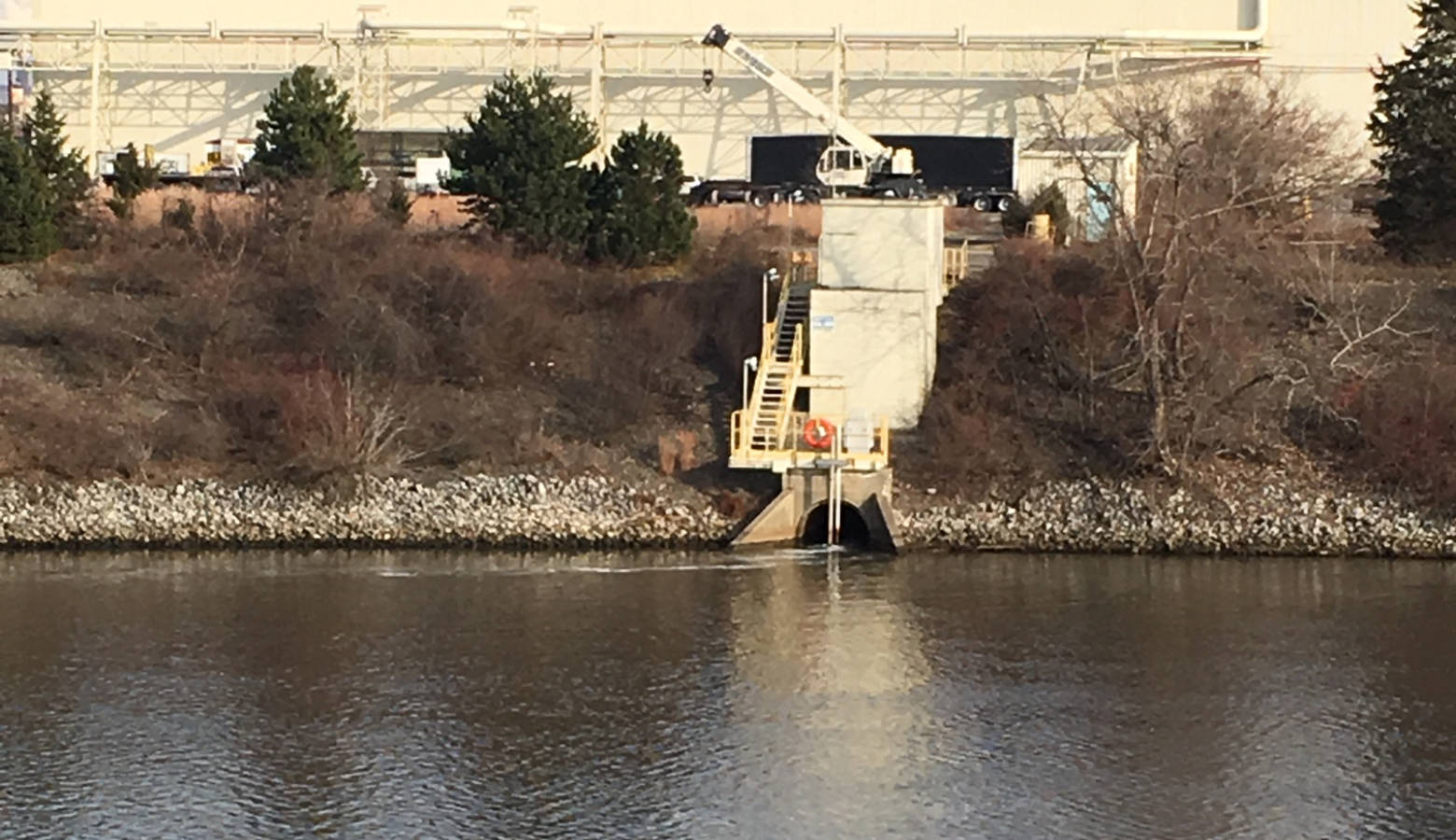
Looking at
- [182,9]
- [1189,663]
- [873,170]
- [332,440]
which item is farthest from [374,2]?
[1189,663]

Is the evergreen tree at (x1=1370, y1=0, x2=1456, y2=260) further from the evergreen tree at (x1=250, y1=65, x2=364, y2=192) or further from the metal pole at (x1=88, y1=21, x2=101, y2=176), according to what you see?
the metal pole at (x1=88, y1=21, x2=101, y2=176)

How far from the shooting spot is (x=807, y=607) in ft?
98.7

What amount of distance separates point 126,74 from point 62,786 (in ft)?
133

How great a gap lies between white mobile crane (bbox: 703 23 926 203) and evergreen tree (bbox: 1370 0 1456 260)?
371 inches

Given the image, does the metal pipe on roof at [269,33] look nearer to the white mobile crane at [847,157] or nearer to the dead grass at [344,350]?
the white mobile crane at [847,157]

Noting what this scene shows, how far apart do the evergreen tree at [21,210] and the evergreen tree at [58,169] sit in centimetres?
60

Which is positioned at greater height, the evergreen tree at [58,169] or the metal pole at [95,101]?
the metal pole at [95,101]

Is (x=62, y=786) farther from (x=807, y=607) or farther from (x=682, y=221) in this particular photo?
(x=682, y=221)

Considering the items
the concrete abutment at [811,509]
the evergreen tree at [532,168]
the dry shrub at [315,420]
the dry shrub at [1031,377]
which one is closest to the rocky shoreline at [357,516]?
the dry shrub at [315,420]

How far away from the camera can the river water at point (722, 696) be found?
2131cm

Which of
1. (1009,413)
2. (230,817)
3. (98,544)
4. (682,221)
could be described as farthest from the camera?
(682,221)

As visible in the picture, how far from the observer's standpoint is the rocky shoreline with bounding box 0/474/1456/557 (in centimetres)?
3381

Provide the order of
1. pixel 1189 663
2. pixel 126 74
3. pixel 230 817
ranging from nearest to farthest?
pixel 230 817, pixel 1189 663, pixel 126 74

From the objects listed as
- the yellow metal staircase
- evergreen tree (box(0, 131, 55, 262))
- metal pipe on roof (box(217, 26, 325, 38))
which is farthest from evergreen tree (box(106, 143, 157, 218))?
the yellow metal staircase
